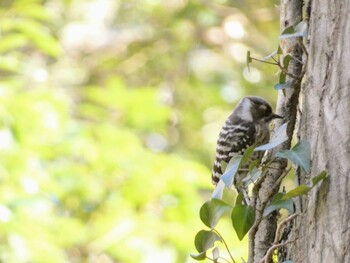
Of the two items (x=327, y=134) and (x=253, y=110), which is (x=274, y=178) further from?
(x=253, y=110)

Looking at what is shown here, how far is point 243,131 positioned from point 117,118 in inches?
128

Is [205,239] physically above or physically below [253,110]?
below

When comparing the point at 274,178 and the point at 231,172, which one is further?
the point at 274,178

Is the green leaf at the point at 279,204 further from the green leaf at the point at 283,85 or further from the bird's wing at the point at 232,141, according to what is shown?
the bird's wing at the point at 232,141

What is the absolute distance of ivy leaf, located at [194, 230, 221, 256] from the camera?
204 cm

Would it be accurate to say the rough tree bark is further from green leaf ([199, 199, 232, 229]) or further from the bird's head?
the bird's head

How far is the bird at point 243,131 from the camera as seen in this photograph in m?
3.29

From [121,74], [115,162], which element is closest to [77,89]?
[121,74]

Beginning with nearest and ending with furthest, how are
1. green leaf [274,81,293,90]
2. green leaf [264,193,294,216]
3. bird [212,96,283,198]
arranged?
green leaf [264,193,294,216]
green leaf [274,81,293,90]
bird [212,96,283,198]

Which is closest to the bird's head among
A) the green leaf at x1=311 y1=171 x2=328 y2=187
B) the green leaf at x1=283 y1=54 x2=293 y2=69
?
the green leaf at x1=283 y1=54 x2=293 y2=69

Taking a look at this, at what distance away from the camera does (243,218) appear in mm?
1922

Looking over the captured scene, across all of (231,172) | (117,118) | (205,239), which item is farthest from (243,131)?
(117,118)

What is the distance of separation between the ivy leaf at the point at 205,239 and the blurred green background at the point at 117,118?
2.42 metres

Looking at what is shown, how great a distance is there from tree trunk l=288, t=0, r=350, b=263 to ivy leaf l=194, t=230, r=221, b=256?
202 mm
